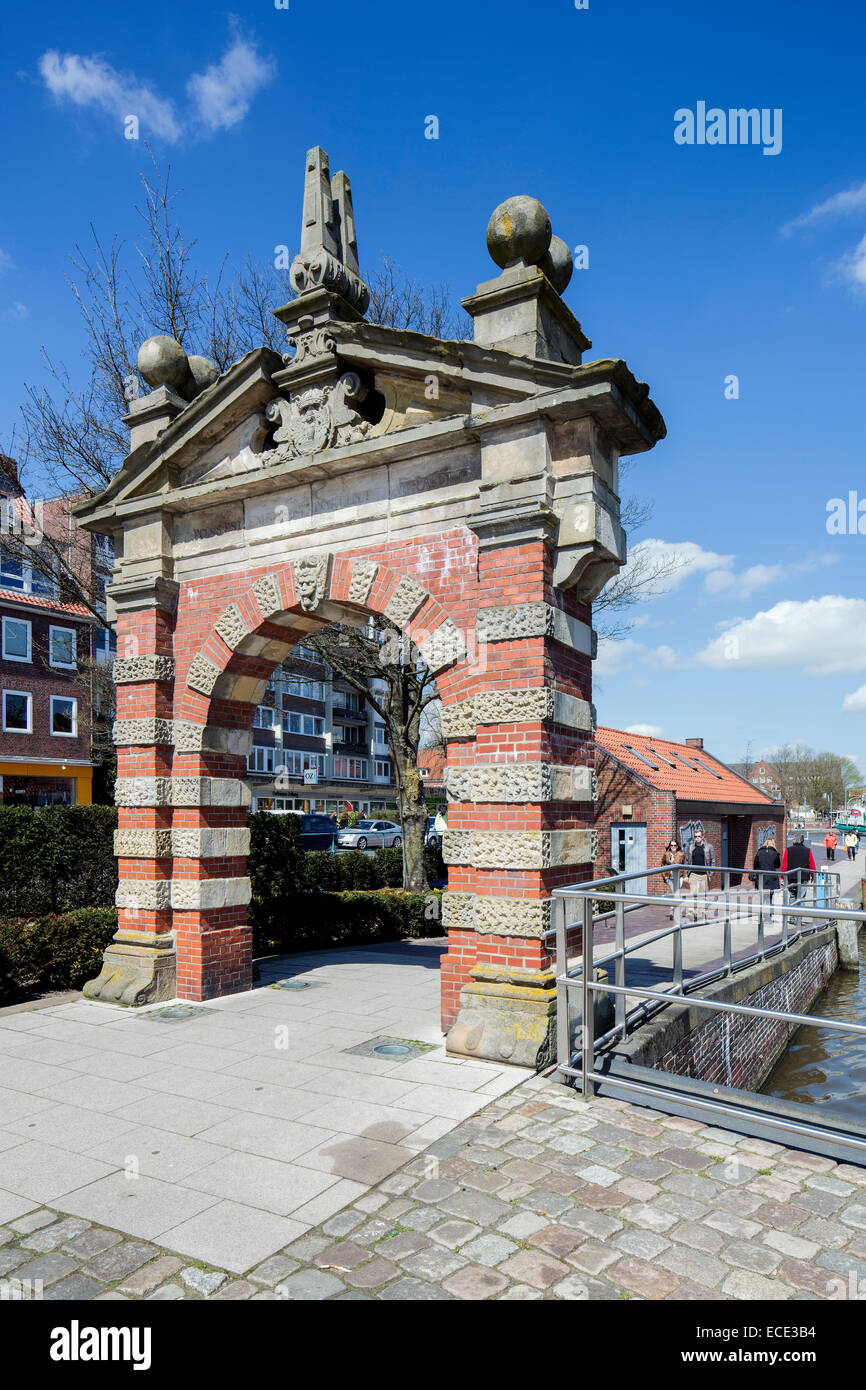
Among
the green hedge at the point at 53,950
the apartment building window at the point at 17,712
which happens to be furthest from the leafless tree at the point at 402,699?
the apartment building window at the point at 17,712

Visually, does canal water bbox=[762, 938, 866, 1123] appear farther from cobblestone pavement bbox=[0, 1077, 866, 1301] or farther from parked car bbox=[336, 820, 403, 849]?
parked car bbox=[336, 820, 403, 849]

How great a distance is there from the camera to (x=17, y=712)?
2819cm

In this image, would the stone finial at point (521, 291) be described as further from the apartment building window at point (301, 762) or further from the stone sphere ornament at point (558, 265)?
the apartment building window at point (301, 762)

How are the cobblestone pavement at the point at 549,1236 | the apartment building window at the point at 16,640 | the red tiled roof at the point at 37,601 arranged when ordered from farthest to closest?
1. the apartment building window at the point at 16,640
2. the red tiled roof at the point at 37,601
3. the cobblestone pavement at the point at 549,1236

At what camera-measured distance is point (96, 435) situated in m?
13.7

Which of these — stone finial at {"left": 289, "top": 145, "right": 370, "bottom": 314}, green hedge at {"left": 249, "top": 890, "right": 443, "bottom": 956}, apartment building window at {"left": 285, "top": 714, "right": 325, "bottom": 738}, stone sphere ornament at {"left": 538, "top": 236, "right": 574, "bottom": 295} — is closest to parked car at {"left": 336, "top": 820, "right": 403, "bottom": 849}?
apartment building window at {"left": 285, "top": 714, "right": 325, "bottom": 738}

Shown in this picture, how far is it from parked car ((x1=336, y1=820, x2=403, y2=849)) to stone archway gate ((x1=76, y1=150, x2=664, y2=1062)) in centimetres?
2519

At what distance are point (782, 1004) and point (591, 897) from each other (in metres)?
8.39

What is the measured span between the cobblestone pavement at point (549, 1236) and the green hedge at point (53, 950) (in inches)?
196

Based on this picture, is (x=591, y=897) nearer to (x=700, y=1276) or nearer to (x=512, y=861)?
(x=512, y=861)

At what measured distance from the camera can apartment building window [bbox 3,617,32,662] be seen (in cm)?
2797

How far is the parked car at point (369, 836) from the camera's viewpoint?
3378cm

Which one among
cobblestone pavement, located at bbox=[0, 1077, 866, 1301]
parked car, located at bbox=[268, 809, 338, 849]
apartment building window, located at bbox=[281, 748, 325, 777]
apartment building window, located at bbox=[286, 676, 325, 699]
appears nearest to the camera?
cobblestone pavement, located at bbox=[0, 1077, 866, 1301]
